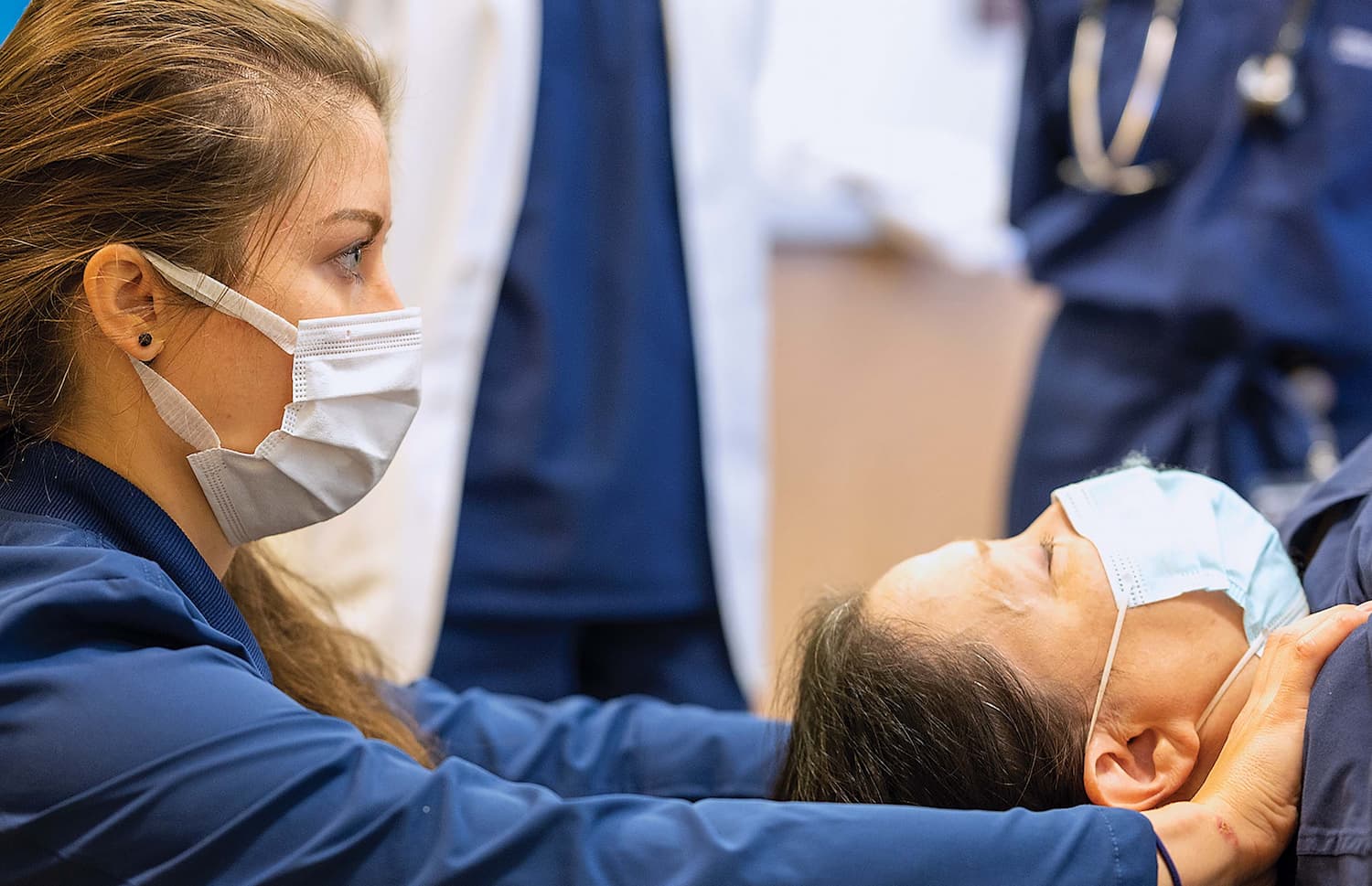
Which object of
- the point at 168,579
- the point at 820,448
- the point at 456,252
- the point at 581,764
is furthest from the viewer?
the point at 820,448

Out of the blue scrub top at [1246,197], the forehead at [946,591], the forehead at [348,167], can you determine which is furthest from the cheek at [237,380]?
the blue scrub top at [1246,197]

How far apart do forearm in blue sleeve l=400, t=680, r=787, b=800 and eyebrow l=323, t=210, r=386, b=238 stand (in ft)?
1.53

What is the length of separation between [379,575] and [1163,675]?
1.00 metres

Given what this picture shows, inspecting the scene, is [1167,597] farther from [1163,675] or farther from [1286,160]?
[1286,160]

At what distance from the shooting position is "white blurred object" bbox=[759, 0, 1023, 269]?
8.48 ft

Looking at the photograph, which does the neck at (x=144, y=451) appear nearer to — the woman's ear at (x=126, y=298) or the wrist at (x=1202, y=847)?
the woman's ear at (x=126, y=298)

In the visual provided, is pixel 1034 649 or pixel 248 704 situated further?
pixel 1034 649

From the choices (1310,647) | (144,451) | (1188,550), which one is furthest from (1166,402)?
(144,451)

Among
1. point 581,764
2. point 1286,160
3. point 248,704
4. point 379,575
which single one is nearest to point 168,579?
point 248,704

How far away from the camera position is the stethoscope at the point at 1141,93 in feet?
5.82

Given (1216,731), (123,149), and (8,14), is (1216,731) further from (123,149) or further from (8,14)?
(8,14)

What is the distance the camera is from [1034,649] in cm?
110

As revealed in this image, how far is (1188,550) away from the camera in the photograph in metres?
1.11

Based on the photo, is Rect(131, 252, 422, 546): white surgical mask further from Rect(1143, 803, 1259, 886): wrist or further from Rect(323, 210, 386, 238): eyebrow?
Rect(1143, 803, 1259, 886): wrist
